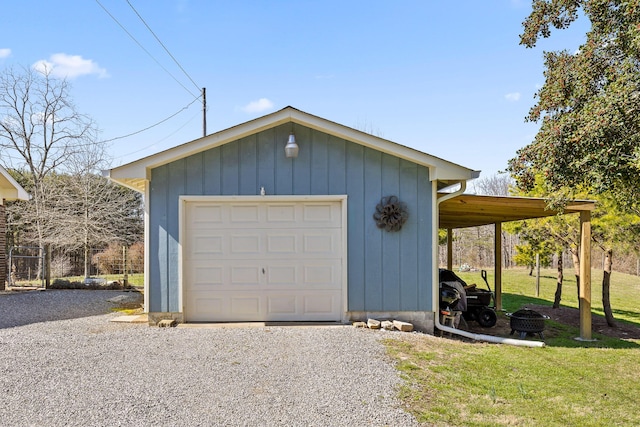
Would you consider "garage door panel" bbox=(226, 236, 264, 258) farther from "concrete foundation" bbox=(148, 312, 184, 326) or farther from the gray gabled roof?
the gray gabled roof

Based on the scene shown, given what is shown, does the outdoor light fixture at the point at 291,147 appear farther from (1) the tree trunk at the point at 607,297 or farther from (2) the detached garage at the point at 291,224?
(1) the tree trunk at the point at 607,297

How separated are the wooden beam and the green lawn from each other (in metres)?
0.33

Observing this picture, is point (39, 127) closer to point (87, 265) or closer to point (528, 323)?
point (87, 265)

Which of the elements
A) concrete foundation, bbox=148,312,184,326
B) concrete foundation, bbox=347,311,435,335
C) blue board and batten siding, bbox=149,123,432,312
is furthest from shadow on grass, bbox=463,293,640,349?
concrete foundation, bbox=148,312,184,326

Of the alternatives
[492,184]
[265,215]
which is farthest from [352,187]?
[492,184]

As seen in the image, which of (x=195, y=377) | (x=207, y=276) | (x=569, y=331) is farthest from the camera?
(x=569, y=331)

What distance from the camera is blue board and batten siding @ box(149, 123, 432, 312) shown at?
6.96 m

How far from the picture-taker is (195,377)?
4.39m

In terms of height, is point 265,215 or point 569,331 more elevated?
point 265,215

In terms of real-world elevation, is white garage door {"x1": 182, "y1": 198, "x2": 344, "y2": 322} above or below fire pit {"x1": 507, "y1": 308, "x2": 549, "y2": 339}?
above

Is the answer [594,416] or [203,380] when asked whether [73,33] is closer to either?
[203,380]

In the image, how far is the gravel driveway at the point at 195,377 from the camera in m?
3.53

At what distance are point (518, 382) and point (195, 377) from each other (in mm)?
3464

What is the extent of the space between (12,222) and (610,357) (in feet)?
67.5
